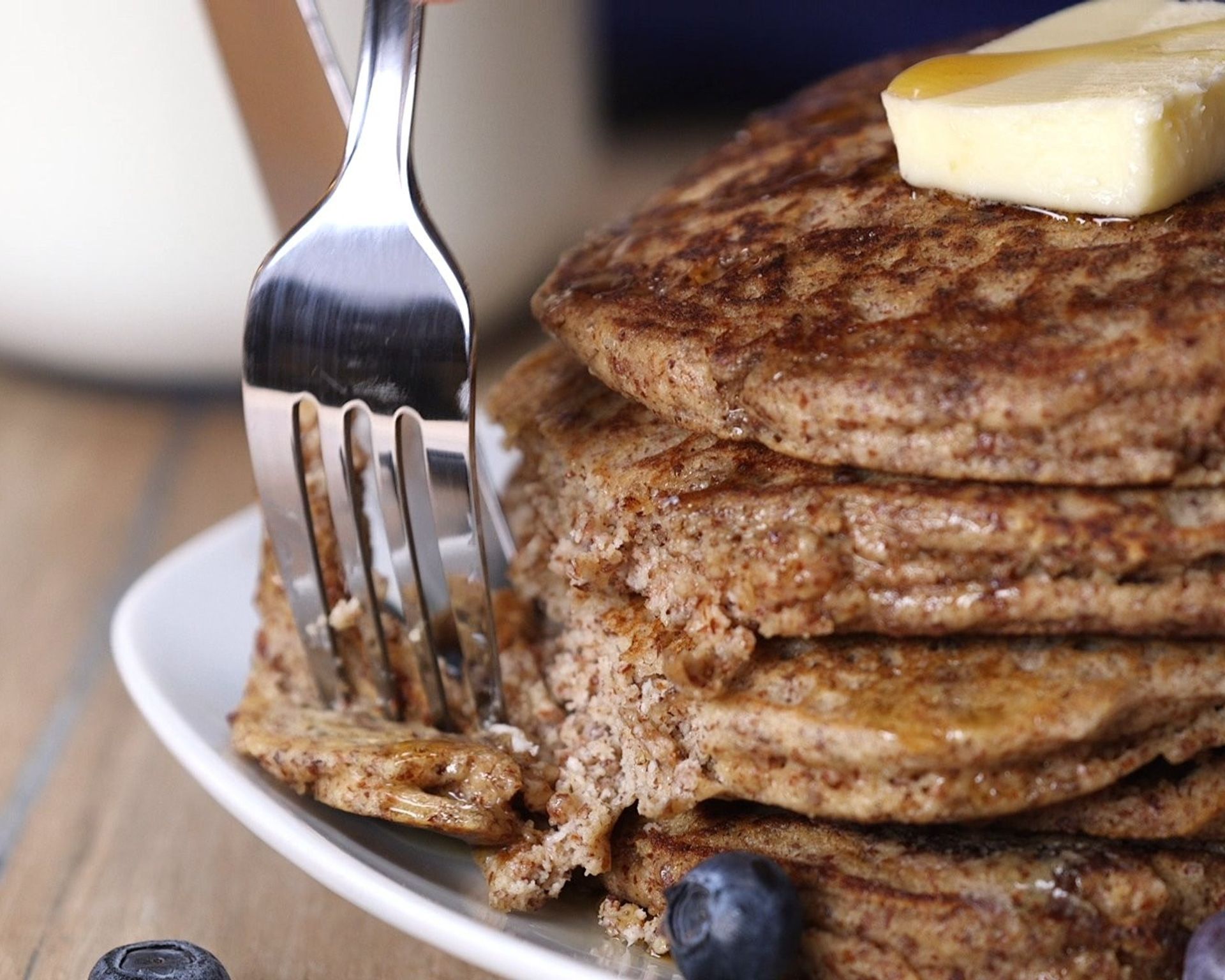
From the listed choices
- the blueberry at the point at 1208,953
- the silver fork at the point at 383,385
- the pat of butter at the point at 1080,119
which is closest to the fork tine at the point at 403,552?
the silver fork at the point at 383,385

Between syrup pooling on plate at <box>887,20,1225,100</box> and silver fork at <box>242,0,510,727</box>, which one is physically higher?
syrup pooling on plate at <box>887,20,1225,100</box>

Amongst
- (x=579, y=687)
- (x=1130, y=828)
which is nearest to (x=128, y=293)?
(x=579, y=687)

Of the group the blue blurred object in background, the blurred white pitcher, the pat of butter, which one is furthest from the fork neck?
the blue blurred object in background

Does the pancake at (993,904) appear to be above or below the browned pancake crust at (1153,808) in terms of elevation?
below

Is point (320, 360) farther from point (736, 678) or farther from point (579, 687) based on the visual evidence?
point (736, 678)

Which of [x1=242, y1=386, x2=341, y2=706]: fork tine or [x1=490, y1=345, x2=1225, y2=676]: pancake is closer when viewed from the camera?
[x1=490, y1=345, x2=1225, y2=676]: pancake

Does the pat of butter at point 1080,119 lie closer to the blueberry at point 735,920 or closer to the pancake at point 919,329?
the pancake at point 919,329

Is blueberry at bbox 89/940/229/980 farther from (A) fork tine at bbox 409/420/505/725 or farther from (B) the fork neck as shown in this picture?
(B) the fork neck
